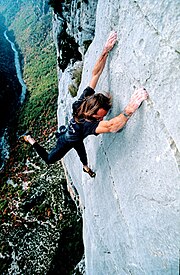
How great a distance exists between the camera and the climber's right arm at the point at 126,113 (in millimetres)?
4551

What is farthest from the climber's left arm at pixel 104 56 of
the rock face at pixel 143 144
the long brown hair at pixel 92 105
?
the long brown hair at pixel 92 105

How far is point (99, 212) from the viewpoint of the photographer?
8148 millimetres

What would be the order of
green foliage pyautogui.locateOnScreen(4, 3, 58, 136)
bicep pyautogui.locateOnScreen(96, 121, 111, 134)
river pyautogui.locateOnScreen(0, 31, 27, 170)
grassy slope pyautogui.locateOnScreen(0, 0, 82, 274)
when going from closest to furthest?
bicep pyautogui.locateOnScreen(96, 121, 111, 134) → grassy slope pyautogui.locateOnScreen(0, 0, 82, 274) → river pyautogui.locateOnScreen(0, 31, 27, 170) → green foliage pyautogui.locateOnScreen(4, 3, 58, 136)

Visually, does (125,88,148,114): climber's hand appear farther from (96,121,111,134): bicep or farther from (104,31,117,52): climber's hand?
(104,31,117,52): climber's hand

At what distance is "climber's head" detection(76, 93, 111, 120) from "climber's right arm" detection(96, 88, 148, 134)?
213mm

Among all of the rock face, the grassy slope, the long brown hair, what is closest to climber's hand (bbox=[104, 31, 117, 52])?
the rock face

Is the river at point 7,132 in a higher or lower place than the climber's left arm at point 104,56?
higher

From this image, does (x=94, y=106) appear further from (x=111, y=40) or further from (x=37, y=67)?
(x=37, y=67)

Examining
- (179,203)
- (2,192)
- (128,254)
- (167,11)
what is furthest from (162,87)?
(2,192)

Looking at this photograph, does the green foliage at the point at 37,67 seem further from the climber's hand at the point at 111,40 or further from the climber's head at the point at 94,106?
the climber's head at the point at 94,106

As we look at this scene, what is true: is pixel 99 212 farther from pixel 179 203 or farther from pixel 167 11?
pixel 167 11

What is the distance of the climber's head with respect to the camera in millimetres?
5316

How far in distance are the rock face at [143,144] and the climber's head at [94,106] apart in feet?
1.39

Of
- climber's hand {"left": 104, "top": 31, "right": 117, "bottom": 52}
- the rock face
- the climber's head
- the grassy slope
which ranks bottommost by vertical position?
the rock face
